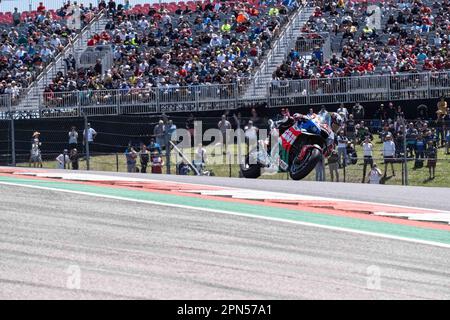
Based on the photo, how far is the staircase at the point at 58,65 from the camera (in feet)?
101

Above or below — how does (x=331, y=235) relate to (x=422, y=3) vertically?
below

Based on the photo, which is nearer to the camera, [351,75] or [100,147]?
[100,147]

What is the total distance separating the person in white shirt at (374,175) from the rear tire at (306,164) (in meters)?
Answer: 2.10

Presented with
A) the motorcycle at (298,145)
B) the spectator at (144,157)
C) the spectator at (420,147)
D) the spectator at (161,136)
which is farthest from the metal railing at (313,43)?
the motorcycle at (298,145)

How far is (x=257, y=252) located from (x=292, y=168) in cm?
835

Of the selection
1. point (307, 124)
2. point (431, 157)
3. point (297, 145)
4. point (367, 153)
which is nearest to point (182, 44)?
point (367, 153)

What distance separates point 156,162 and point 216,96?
8.60 m

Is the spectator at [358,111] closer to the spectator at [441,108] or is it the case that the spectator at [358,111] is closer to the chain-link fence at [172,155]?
the spectator at [441,108]

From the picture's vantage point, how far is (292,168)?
1869 centimetres

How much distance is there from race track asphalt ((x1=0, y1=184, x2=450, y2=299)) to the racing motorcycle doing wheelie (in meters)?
5.22

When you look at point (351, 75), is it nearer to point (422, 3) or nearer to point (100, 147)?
point (422, 3)

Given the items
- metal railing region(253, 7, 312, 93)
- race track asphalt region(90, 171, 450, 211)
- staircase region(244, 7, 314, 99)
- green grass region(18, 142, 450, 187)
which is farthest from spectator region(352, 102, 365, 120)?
race track asphalt region(90, 171, 450, 211)

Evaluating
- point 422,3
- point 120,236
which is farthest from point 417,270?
point 422,3
